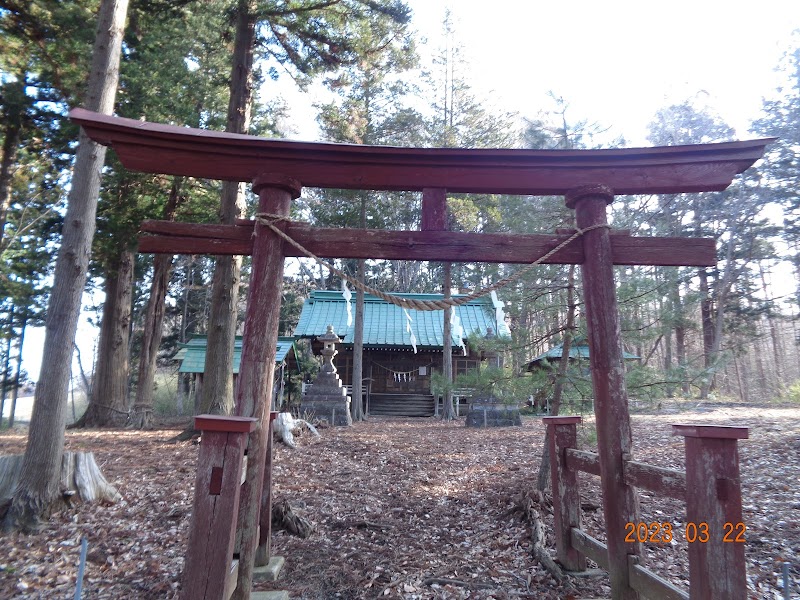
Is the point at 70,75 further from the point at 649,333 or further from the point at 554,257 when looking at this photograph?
the point at 649,333

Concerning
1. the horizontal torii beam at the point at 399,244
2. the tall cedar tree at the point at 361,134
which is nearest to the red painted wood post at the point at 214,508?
the horizontal torii beam at the point at 399,244

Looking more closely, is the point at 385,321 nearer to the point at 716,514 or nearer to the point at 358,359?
the point at 358,359

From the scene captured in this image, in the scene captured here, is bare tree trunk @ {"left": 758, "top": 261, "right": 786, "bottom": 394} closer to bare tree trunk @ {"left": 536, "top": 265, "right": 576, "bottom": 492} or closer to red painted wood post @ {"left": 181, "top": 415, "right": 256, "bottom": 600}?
bare tree trunk @ {"left": 536, "top": 265, "right": 576, "bottom": 492}

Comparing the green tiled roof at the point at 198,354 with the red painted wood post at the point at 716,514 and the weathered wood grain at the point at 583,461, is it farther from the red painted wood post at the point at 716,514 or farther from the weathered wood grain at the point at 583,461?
the red painted wood post at the point at 716,514

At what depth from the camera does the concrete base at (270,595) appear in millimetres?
3441

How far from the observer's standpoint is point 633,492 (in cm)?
333

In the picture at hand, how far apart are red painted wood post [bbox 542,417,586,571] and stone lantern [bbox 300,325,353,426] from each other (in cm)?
1022

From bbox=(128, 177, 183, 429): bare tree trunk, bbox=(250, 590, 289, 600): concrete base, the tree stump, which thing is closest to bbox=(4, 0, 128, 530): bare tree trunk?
the tree stump

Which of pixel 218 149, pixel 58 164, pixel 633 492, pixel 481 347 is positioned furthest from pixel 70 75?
pixel 633 492

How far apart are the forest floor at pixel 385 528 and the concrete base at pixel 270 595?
23cm

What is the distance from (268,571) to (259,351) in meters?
1.88

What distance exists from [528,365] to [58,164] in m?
11.7

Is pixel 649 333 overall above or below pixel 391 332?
below

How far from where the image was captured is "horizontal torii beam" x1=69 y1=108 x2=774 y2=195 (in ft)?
11.6
